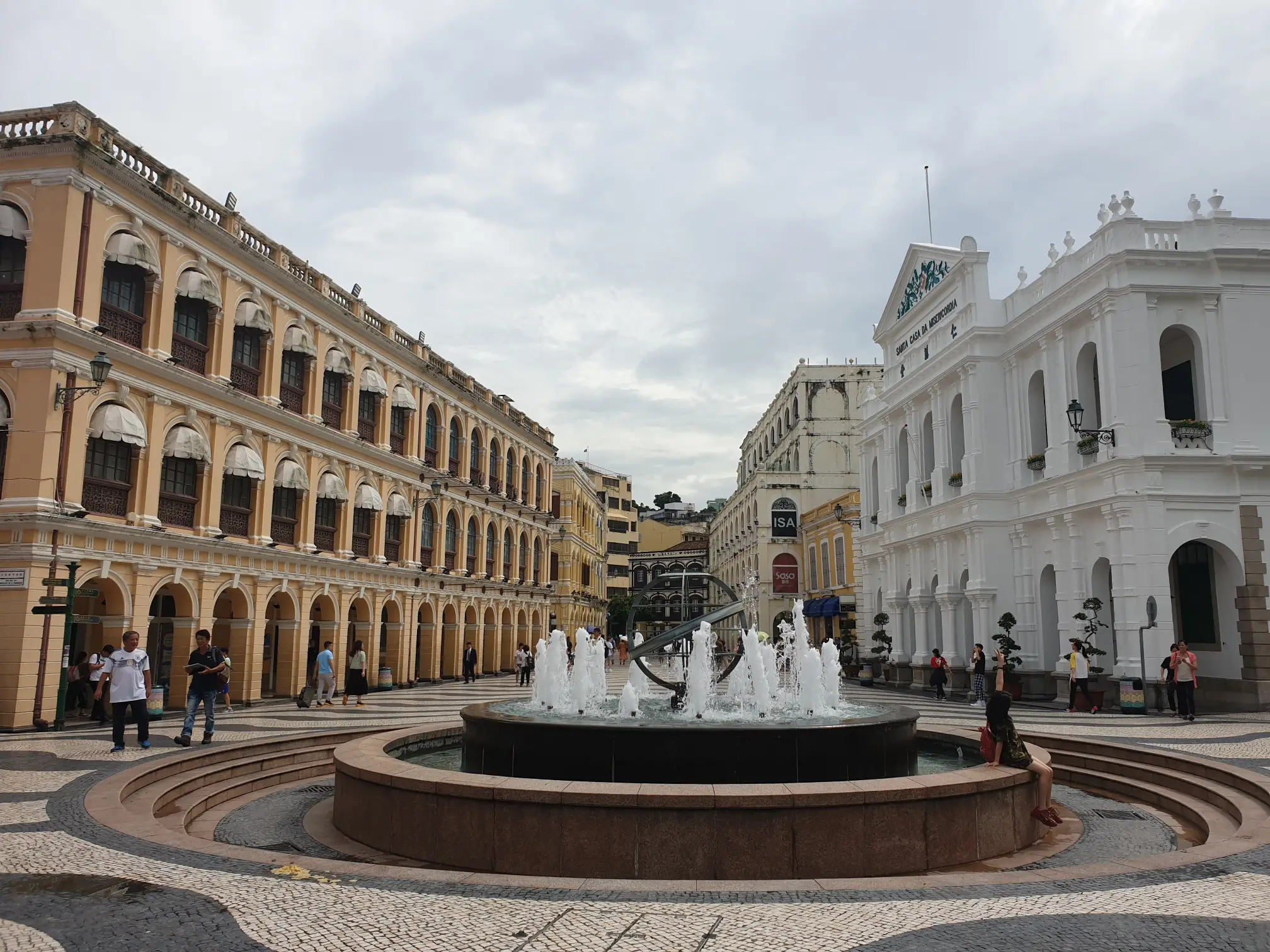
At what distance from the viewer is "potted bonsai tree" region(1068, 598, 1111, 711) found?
20.2m

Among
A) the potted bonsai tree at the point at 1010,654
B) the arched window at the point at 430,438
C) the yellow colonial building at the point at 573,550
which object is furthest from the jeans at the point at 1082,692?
the yellow colonial building at the point at 573,550

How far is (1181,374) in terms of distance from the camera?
22734mm

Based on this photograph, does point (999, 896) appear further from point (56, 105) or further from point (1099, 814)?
point (56, 105)

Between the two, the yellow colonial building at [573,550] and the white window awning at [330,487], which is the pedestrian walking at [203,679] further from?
the yellow colonial building at [573,550]

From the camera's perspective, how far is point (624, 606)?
83750 millimetres

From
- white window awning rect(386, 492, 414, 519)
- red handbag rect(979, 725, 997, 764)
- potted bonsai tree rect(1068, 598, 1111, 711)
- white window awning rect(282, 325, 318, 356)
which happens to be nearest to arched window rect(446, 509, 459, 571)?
white window awning rect(386, 492, 414, 519)

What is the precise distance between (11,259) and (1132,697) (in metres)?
25.3

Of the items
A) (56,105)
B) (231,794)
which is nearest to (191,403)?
(56,105)

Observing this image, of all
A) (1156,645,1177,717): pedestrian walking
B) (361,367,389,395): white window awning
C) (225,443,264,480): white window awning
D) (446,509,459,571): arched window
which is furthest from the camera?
(446,509,459,571): arched window

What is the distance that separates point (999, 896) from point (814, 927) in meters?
1.47

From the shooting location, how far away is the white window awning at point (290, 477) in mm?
24391

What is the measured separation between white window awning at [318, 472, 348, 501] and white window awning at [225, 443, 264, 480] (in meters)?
3.61

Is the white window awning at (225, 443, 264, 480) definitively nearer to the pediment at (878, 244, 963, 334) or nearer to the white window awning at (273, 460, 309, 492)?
the white window awning at (273, 460, 309, 492)

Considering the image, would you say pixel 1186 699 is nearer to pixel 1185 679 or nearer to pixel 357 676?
pixel 1185 679
